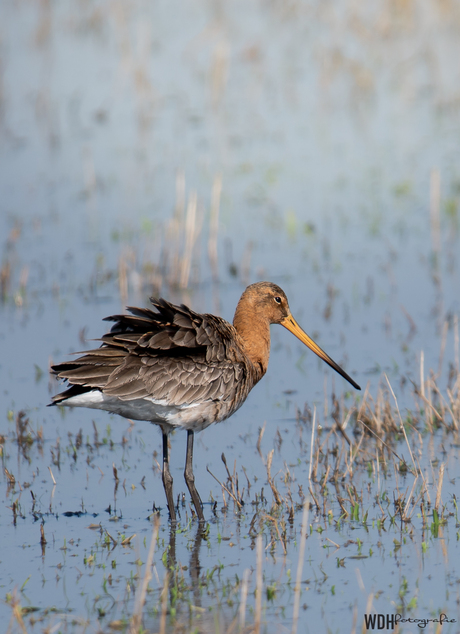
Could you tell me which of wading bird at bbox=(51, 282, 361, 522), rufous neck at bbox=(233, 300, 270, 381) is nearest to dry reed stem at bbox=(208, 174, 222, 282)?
rufous neck at bbox=(233, 300, 270, 381)

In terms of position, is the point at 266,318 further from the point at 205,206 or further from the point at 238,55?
the point at 238,55

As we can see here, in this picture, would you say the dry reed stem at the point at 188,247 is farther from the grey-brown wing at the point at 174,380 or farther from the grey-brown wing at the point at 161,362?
the grey-brown wing at the point at 174,380

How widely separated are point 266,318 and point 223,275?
4.96m

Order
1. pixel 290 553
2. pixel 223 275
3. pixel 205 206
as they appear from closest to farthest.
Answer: pixel 290 553
pixel 223 275
pixel 205 206

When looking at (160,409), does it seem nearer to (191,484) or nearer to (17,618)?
(191,484)

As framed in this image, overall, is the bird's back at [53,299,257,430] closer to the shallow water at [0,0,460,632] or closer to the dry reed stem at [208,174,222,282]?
the shallow water at [0,0,460,632]

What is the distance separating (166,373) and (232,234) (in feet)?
24.4

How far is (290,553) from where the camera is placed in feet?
17.3

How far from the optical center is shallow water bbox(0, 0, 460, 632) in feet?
17.4

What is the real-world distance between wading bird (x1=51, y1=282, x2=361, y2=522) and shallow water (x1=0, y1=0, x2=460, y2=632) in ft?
1.96

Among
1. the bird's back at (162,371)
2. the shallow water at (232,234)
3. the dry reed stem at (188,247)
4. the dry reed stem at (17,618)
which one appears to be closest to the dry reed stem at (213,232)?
the shallow water at (232,234)

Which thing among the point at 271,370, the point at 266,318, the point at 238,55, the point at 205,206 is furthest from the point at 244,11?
the point at 266,318

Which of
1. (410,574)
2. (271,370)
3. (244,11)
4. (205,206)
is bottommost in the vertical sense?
(410,574)

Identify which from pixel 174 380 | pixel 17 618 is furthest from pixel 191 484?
pixel 17 618
